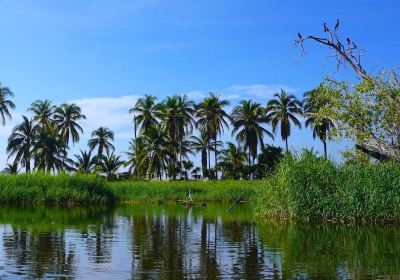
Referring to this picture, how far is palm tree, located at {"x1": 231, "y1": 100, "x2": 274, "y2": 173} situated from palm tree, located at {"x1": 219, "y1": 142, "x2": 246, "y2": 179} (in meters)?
2.97

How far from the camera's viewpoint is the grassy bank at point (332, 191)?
1055 inches

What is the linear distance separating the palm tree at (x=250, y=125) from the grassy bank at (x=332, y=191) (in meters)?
48.3

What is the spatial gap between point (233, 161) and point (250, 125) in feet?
26.2

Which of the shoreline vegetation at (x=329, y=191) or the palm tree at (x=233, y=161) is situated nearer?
the shoreline vegetation at (x=329, y=191)

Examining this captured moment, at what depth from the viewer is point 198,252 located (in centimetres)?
1697

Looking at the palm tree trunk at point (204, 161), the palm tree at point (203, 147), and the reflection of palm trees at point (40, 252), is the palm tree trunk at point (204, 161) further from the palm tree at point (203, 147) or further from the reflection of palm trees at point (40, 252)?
the reflection of palm trees at point (40, 252)

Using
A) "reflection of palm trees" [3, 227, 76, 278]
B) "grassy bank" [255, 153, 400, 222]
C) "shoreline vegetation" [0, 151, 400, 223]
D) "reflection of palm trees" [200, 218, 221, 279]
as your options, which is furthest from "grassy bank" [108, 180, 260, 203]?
"reflection of palm trees" [3, 227, 76, 278]

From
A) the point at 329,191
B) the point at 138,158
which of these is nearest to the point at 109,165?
the point at 138,158

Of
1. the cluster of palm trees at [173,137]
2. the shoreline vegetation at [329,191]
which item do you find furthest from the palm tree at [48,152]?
the shoreline vegetation at [329,191]

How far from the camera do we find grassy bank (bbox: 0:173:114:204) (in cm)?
4838

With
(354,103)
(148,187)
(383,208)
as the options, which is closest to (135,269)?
(354,103)

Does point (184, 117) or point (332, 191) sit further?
point (184, 117)

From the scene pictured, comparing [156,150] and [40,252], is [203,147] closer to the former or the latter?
[156,150]

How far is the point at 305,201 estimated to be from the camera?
2894cm
